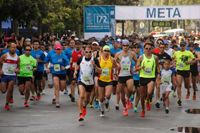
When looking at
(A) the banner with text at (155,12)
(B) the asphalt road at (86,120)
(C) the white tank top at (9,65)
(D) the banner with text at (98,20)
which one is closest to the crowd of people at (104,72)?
(C) the white tank top at (9,65)

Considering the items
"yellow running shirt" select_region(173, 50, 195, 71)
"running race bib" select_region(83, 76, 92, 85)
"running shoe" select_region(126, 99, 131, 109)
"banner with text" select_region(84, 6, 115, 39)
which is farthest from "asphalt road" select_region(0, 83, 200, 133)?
"banner with text" select_region(84, 6, 115, 39)

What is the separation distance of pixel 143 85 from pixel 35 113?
300cm

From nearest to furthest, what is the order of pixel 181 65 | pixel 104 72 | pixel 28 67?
pixel 104 72 → pixel 28 67 → pixel 181 65

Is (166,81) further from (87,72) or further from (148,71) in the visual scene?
(87,72)

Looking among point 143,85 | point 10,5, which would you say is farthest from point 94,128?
point 10,5

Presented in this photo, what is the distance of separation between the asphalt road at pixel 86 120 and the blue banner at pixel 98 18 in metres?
15.9

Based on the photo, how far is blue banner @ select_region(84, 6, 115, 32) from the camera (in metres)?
29.8

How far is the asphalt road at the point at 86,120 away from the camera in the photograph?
9977 millimetres

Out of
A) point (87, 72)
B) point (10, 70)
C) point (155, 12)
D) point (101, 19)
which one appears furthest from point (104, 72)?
point (155, 12)

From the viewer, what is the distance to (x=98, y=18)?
30000 millimetres

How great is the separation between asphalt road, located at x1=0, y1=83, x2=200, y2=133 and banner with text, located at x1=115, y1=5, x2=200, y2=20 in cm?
1664

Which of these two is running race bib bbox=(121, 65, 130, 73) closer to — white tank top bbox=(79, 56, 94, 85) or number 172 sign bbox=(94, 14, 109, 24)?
white tank top bbox=(79, 56, 94, 85)

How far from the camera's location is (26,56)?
13.9 m

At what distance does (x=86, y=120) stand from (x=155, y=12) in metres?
20.4
